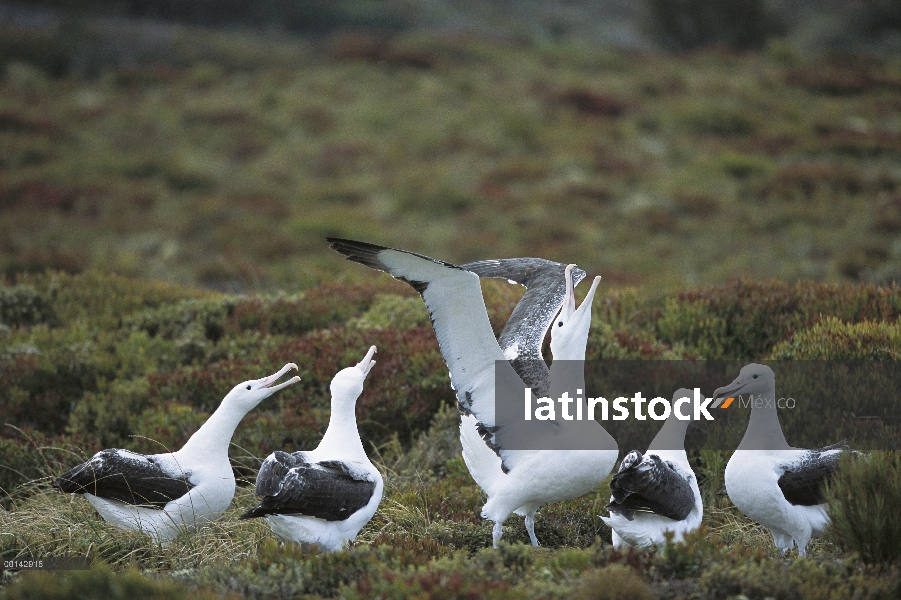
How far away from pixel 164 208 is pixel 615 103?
1180 cm

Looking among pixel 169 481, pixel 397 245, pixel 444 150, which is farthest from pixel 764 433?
pixel 444 150

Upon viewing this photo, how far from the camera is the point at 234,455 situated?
24.9ft

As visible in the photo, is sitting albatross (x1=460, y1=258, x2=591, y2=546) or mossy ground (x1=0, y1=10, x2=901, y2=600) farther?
sitting albatross (x1=460, y1=258, x2=591, y2=546)

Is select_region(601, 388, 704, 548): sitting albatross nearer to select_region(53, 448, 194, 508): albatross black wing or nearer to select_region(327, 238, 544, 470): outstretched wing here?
select_region(327, 238, 544, 470): outstretched wing

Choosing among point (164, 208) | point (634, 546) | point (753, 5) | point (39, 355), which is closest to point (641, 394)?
point (634, 546)

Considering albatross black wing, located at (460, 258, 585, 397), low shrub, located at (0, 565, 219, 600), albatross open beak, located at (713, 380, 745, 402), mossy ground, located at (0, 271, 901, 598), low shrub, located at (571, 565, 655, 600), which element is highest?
albatross black wing, located at (460, 258, 585, 397)

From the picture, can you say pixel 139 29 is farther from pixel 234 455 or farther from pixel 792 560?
pixel 792 560

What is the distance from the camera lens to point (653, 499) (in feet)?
16.0

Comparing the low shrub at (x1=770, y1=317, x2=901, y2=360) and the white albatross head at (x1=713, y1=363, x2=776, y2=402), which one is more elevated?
the white albatross head at (x1=713, y1=363, x2=776, y2=402)

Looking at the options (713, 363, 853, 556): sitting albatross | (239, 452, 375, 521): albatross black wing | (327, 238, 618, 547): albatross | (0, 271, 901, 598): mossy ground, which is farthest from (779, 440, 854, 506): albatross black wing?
(239, 452, 375, 521): albatross black wing

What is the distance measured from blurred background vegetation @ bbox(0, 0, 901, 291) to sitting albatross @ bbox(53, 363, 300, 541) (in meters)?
6.53

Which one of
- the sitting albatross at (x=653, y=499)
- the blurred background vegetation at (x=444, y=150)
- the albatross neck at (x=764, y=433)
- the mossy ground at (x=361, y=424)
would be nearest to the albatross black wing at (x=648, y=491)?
the sitting albatross at (x=653, y=499)

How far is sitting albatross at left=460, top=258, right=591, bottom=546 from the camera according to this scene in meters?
5.67

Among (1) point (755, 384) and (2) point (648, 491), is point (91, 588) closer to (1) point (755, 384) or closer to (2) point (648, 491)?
(2) point (648, 491)
